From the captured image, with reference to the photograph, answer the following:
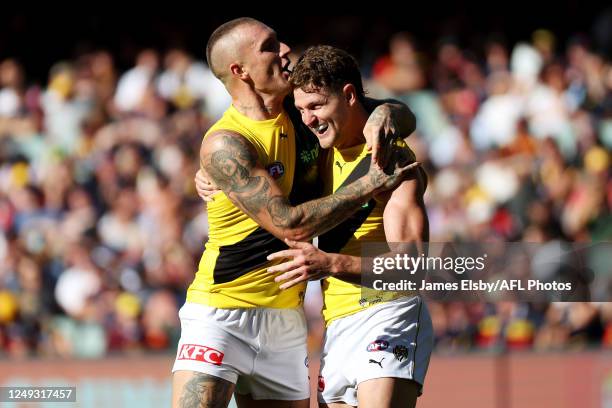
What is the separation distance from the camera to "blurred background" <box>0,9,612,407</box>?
9844 mm

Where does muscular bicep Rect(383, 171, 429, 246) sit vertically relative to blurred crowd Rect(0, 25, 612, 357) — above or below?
below

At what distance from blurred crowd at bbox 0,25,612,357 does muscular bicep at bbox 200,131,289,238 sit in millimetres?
4965

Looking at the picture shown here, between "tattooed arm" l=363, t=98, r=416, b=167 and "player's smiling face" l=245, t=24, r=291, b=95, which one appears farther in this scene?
"player's smiling face" l=245, t=24, r=291, b=95

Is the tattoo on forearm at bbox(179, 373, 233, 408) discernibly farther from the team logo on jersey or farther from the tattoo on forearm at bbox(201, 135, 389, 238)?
the team logo on jersey

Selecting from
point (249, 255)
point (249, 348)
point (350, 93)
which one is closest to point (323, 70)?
point (350, 93)

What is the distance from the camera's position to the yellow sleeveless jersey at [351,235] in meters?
5.80

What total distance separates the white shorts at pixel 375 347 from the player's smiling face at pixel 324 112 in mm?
901

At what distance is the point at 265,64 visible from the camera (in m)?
6.03

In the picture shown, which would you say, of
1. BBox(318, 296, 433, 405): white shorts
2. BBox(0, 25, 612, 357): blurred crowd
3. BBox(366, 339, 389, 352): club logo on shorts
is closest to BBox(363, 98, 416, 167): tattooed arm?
BBox(318, 296, 433, 405): white shorts

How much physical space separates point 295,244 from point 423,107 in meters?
7.80

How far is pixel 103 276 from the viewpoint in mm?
11430

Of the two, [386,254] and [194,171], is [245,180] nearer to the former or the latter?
[386,254]

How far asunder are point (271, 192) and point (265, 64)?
76cm

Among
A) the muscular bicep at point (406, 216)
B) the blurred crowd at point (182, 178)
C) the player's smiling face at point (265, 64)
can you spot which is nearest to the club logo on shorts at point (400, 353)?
the muscular bicep at point (406, 216)
